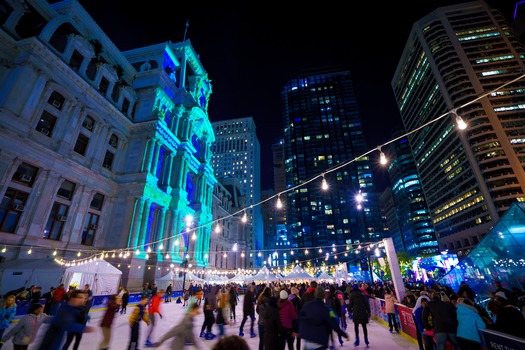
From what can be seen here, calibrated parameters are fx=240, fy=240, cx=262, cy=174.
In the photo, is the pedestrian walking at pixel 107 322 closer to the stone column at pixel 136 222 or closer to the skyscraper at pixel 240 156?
the stone column at pixel 136 222

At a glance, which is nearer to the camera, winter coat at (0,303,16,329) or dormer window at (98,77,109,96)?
winter coat at (0,303,16,329)

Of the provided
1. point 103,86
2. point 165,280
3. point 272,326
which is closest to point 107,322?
point 272,326

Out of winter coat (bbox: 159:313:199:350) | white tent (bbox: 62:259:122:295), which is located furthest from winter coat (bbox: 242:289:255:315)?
white tent (bbox: 62:259:122:295)

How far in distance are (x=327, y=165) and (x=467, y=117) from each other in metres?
54.4

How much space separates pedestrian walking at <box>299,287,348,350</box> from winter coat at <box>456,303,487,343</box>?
3144 millimetres

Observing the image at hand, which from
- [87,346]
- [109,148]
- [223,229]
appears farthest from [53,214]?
[223,229]

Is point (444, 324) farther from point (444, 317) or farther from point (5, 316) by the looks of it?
point (5, 316)

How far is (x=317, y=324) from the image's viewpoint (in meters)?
Result: 4.92

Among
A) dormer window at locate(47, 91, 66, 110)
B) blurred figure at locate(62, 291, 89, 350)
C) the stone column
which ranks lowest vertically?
blurred figure at locate(62, 291, 89, 350)

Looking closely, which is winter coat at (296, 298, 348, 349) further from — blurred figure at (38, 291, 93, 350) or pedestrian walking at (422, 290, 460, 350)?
blurred figure at (38, 291, 93, 350)

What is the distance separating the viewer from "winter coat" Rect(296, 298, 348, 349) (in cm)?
486

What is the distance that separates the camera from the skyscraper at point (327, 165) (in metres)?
108

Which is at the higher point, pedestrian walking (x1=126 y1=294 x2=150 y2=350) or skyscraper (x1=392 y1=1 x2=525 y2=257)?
skyscraper (x1=392 y1=1 x2=525 y2=257)

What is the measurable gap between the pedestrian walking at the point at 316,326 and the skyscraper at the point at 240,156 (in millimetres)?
100727
